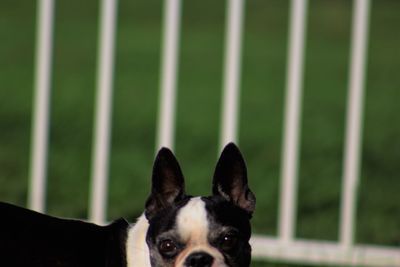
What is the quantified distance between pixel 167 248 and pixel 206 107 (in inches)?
437

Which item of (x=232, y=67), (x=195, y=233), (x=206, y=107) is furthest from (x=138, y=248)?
(x=206, y=107)

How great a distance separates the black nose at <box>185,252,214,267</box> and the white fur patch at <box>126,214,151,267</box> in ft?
0.85

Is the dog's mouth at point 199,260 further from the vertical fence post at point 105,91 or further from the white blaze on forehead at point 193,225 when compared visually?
the vertical fence post at point 105,91

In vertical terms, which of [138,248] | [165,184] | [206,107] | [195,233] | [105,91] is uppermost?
[105,91]

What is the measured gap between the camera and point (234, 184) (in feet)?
14.9

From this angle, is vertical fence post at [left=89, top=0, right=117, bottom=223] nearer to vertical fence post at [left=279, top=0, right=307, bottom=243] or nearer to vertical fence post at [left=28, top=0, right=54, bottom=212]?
vertical fence post at [left=28, top=0, right=54, bottom=212]

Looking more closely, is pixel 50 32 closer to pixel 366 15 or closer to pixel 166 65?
pixel 166 65

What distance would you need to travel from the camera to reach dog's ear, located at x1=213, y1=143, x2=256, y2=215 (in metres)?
4.54

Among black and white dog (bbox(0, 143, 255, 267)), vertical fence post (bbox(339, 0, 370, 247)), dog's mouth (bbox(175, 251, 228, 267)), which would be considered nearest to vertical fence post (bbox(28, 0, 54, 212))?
vertical fence post (bbox(339, 0, 370, 247))

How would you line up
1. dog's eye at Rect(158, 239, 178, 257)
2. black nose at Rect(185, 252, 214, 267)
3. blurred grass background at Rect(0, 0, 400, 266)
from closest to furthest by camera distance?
black nose at Rect(185, 252, 214, 267), dog's eye at Rect(158, 239, 178, 257), blurred grass background at Rect(0, 0, 400, 266)

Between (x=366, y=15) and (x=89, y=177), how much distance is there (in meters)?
4.19

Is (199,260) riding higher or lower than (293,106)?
lower

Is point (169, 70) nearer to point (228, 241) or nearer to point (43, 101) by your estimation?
point (43, 101)

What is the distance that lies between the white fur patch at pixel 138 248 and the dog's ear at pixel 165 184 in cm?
7
